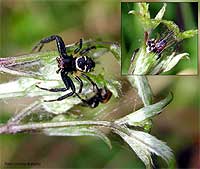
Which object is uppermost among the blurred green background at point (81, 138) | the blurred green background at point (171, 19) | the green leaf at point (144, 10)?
the green leaf at point (144, 10)

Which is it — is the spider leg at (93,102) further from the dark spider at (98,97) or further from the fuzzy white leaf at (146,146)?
the fuzzy white leaf at (146,146)

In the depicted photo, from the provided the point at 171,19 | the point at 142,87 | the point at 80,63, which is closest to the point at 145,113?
the point at 142,87

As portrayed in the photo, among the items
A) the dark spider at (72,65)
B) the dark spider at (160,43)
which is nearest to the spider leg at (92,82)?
the dark spider at (72,65)

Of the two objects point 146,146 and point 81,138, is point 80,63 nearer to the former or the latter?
point 146,146

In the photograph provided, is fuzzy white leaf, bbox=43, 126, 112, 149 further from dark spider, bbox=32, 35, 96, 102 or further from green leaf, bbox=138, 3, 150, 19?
green leaf, bbox=138, 3, 150, 19

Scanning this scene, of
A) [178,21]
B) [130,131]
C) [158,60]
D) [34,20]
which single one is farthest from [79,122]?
[34,20]

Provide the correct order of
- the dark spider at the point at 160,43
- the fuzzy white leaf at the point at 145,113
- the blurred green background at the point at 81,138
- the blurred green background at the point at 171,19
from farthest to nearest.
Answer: the blurred green background at the point at 81,138, the blurred green background at the point at 171,19, the dark spider at the point at 160,43, the fuzzy white leaf at the point at 145,113

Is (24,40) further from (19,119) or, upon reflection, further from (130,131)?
(130,131)

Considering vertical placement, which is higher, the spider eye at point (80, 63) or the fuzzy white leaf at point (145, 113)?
the spider eye at point (80, 63)
